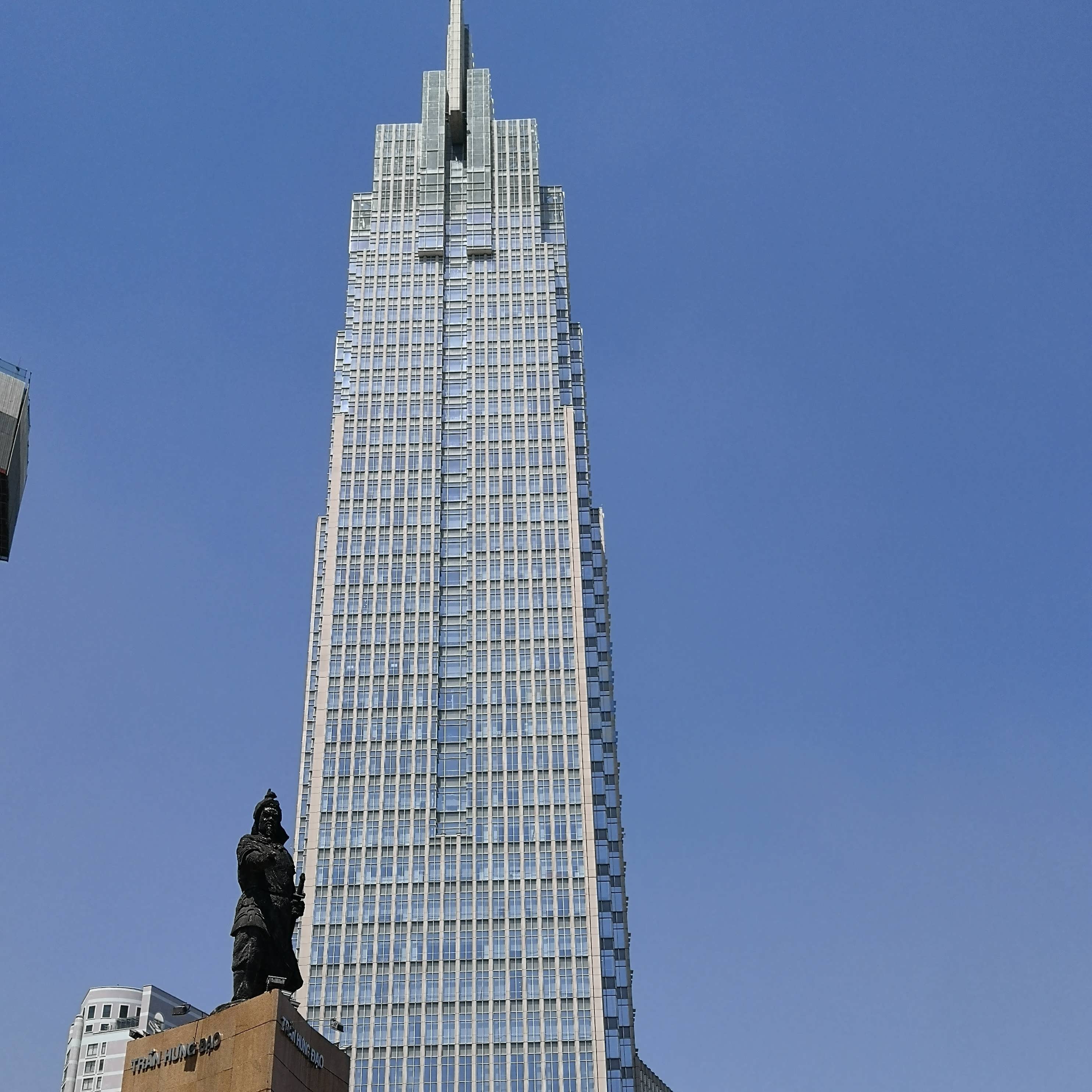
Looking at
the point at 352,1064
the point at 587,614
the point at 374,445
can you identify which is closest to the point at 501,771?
the point at 587,614

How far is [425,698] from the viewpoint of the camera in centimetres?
13412

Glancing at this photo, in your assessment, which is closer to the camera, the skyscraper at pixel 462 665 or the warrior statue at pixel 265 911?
the warrior statue at pixel 265 911

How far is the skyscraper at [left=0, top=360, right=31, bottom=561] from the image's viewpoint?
12794 centimetres

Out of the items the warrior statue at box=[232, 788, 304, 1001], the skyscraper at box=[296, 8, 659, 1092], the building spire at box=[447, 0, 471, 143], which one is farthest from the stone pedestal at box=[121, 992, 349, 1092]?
the building spire at box=[447, 0, 471, 143]

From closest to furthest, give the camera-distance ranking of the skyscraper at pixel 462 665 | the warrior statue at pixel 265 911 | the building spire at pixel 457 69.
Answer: the warrior statue at pixel 265 911 → the skyscraper at pixel 462 665 → the building spire at pixel 457 69

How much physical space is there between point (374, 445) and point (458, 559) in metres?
15.6

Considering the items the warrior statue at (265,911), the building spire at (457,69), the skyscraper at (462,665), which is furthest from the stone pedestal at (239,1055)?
the building spire at (457,69)

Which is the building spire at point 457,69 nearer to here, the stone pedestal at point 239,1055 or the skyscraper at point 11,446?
the skyscraper at point 11,446

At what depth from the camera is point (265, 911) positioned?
130 ft

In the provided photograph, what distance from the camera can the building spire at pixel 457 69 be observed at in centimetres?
16875

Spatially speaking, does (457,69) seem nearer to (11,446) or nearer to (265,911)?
(11,446)

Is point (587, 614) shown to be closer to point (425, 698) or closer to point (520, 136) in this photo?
point (425, 698)

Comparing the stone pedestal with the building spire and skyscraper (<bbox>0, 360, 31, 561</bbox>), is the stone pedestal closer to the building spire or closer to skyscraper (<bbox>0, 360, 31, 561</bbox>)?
skyscraper (<bbox>0, 360, 31, 561</bbox>)

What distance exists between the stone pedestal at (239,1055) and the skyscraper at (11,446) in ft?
320
